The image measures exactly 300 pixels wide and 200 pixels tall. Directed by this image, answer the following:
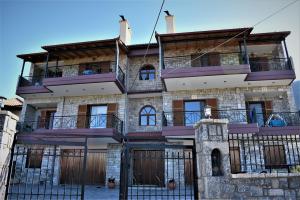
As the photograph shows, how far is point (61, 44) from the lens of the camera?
13109mm

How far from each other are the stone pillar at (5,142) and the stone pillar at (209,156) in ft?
13.6

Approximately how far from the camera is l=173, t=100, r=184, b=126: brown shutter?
12203 mm

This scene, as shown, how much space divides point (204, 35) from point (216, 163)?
8.94 meters

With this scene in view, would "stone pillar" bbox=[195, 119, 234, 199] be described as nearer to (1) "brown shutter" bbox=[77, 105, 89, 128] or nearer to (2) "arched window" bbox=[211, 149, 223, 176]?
(2) "arched window" bbox=[211, 149, 223, 176]

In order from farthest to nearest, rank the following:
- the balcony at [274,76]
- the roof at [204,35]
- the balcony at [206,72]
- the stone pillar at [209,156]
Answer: the roof at [204,35] → the balcony at [274,76] → the balcony at [206,72] → the stone pillar at [209,156]

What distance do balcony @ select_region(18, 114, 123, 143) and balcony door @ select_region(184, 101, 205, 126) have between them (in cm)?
366

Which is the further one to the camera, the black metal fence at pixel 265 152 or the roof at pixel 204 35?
the roof at pixel 204 35

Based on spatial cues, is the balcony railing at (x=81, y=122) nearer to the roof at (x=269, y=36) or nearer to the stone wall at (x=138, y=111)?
the stone wall at (x=138, y=111)

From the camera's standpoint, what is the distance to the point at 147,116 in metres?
13.6

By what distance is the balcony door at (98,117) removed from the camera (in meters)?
13.1

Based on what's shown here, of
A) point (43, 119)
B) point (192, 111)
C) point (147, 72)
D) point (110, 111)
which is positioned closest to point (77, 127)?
point (110, 111)

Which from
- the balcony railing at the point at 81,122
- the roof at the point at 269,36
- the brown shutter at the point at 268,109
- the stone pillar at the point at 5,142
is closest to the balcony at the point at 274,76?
the brown shutter at the point at 268,109

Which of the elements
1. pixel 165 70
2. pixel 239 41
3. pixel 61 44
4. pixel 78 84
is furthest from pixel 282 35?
pixel 61 44

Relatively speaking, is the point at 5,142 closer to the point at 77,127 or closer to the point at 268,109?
the point at 77,127
